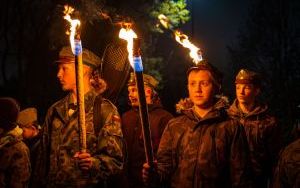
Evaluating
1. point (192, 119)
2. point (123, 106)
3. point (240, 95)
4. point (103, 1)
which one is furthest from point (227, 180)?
point (123, 106)

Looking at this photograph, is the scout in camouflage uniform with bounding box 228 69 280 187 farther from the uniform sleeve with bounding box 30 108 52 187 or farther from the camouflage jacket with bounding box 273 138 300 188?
the uniform sleeve with bounding box 30 108 52 187

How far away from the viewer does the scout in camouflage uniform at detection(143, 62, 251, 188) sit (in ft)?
16.0

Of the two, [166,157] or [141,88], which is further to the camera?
[166,157]

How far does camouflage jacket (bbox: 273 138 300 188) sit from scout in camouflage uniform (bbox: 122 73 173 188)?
96.9 inches

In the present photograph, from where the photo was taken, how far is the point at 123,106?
727 inches

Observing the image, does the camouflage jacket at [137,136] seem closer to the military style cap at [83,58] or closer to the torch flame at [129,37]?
the military style cap at [83,58]

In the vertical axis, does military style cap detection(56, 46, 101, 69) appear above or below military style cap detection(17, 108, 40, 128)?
above

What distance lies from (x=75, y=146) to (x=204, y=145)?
1.32 metres

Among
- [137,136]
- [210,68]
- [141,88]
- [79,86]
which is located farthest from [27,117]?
[141,88]

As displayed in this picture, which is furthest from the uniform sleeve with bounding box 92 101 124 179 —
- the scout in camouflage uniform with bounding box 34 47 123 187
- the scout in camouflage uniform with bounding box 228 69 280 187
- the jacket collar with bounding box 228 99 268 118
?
the jacket collar with bounding box 228 99 268 118

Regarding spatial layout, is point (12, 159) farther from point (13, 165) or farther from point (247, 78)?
point (247, 78)

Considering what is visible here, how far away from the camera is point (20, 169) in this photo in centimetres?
582

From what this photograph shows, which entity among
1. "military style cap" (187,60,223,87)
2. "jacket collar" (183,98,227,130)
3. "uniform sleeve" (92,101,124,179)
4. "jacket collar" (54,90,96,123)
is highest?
"military style cap" (187,60,223,87)

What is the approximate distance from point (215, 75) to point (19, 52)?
15.3 metres
